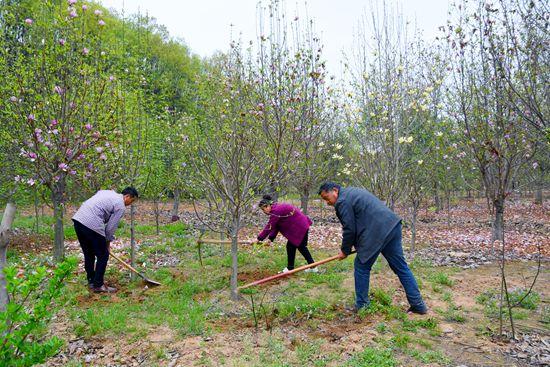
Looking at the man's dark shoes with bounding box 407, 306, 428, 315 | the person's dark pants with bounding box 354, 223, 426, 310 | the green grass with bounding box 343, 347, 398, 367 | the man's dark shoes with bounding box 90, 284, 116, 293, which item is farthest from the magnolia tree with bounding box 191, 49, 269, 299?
the man's dark shoes with bounding box 407, 306, 428, 315

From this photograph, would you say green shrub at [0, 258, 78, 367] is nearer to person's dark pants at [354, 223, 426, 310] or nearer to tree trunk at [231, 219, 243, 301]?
tree trunk at [231, 219, 243, 301]

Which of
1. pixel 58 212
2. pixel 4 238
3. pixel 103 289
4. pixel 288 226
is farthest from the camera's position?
pixel 58 212

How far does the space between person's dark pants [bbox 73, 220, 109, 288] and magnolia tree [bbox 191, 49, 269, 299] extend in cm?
184

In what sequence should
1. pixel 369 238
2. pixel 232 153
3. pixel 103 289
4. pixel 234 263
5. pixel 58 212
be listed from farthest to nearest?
1. pixel 58 212
2. pixel 103 289
3. pixel 234 263
4. pixel 232 153
5. pixel 369 238

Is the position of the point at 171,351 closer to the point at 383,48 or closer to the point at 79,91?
the point at 79,91

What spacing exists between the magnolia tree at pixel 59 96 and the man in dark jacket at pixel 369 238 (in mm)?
4177

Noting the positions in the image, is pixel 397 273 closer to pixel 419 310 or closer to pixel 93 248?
pixel 419 310

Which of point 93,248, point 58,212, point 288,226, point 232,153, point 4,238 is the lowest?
point 93,248

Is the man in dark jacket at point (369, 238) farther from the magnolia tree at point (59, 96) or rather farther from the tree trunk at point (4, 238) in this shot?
the magnolia tree at point (59, 96)

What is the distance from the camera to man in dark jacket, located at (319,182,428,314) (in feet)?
17.9

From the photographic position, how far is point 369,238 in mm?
5484

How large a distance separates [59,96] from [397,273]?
599 centimetres

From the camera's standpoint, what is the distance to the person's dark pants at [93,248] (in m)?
6.44

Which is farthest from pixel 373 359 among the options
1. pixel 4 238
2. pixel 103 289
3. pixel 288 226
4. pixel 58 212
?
pixel 58 212
